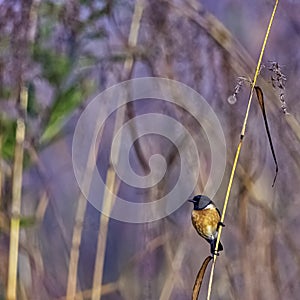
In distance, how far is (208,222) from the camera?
51 centimetres

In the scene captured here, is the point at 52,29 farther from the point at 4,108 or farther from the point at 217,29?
the point at 217,29

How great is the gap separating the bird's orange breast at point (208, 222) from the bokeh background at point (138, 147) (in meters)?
0.33

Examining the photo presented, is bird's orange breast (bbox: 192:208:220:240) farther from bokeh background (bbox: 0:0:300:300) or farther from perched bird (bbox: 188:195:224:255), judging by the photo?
bokeh background (bbox: 0:0:300:300)

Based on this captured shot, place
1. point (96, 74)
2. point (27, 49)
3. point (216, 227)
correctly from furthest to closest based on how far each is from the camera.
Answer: point (96, 74) < point (27, 49) < point (216, 227)

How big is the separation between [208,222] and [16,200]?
35 cm

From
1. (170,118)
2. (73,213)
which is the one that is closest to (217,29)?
(170,118)

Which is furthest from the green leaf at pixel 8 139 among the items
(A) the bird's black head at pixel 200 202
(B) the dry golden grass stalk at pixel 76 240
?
(A) the bird's black head at pixel 200 202

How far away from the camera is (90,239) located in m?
0.99

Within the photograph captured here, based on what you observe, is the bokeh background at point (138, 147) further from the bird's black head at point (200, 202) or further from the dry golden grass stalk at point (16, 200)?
the bird's black head at point (200, 202)

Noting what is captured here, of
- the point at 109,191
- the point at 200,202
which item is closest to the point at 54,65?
the point at 109,191

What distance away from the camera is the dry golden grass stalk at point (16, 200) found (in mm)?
747

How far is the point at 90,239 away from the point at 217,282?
243mm

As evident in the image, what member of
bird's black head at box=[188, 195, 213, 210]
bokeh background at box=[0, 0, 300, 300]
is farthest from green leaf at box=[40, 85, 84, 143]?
bird's black head at box=[188, 195, 213, 210]

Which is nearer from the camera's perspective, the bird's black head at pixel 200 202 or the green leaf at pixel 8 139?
the bird's black head at pixel 200 202
